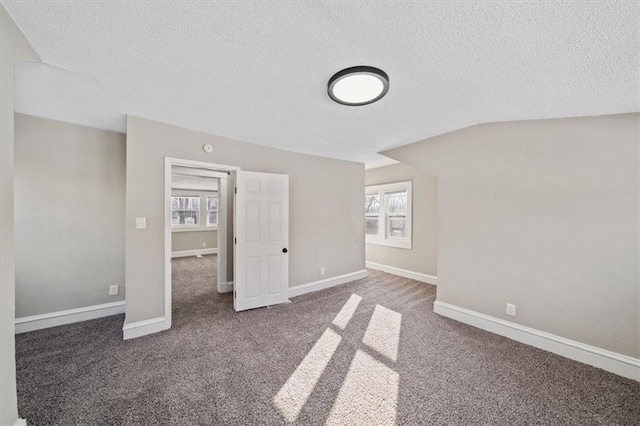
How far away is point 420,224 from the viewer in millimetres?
4895

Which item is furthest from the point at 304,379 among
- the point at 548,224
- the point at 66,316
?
the point at 66,316

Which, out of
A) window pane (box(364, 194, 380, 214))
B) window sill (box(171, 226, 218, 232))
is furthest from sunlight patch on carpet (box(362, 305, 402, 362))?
window sill (box(171, 226, 218, 232))

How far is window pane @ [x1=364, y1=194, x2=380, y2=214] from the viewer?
583 cm

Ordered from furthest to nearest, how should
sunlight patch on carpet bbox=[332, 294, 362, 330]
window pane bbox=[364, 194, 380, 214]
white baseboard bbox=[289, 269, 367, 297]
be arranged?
window pane bbox=[364, 194, 380, 214] < white baseboard bbox=[289, 269, 367, 297] < sunlight patch on carpet bbox=[332, 294, 362, 330]

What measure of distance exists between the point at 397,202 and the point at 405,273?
162 centimetres

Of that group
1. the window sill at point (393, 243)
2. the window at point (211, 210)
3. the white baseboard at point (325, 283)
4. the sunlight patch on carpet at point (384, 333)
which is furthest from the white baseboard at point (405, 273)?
the window at point (211, 210)

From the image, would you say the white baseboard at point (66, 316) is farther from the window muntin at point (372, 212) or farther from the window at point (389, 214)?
the window muntin at point (372, 212)

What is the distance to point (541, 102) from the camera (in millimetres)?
2164

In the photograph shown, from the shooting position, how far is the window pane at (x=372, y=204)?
5.83 m

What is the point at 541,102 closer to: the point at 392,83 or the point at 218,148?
the point at 392,83

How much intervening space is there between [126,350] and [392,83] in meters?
3.66

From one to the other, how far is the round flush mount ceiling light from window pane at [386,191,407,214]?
3.55 meters

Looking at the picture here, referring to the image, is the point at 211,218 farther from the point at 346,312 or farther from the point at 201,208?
the point at 346,312

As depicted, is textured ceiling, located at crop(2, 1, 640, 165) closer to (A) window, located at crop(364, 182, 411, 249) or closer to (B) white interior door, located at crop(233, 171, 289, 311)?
(B) white interior door, located at crop(233, 171, 289, 311)
